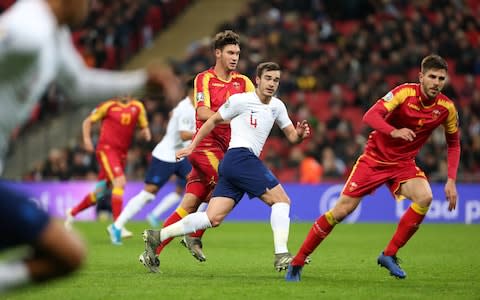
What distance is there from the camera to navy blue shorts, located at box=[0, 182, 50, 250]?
4.45m

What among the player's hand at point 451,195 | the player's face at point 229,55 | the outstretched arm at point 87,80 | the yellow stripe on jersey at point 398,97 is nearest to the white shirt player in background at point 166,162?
the player's face at point 229,55

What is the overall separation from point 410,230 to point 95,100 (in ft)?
16.4

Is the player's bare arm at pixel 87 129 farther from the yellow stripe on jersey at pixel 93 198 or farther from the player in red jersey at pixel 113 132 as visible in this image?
the yellow stripe on jersey at pixel 93 198

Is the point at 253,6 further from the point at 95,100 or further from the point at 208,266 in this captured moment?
the point at 95,100

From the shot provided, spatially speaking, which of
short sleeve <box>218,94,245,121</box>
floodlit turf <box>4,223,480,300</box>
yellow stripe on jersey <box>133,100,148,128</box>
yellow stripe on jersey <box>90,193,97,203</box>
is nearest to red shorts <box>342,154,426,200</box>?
floodlit turf <box>4,223,480,300</box>

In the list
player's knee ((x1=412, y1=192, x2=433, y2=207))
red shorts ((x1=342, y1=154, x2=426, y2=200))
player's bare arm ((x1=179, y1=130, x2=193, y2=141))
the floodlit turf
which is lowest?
the floodlit turf

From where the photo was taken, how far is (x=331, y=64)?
25297 millimetres

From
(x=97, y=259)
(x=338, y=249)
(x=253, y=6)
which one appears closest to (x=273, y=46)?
(x=253, y=6)

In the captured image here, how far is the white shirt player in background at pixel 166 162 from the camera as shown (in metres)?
13.7

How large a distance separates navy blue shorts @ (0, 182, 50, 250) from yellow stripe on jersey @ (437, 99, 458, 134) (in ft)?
18.2

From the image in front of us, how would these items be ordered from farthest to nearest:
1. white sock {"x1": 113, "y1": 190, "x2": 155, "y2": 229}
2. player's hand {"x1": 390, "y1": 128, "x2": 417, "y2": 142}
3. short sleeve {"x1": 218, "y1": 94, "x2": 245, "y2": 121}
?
1. white sock {"x1": 113, "y1": 190, "x2": 155, "y2": 229}
2. short sleeve {"x1": 218, "y1": 94, "x2": 245, "y2": 121}
3. player's hand {"x1": 390, "y1": 128, "x2": 417, "y2": 142}

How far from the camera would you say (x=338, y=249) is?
13.1m

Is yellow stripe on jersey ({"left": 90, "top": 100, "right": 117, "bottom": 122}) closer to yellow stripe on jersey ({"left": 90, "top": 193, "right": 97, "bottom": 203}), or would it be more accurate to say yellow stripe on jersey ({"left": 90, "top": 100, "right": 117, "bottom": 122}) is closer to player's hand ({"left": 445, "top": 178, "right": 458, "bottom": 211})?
yellow stripe on jersey ({"left": 90, "top": 193, "right": 97, "bottom": 203})

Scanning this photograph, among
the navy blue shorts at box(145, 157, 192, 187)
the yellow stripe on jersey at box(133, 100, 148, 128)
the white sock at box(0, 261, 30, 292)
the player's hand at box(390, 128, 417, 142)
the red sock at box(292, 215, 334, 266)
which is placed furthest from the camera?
the yellow stripe on jersey at box(133, 100, 148, 128)
